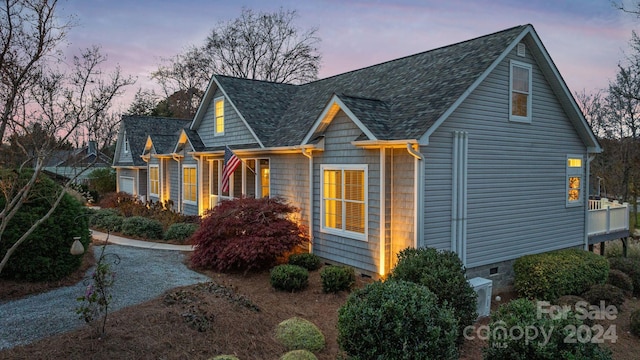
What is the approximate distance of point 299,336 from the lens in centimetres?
625

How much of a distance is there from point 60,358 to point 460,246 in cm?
804

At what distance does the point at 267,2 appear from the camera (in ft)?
108

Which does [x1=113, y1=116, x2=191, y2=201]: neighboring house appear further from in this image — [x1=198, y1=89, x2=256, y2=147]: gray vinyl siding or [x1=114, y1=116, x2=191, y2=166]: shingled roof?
[x1=198, y1=89, x2=256, y2=147]: gray vinyl siding

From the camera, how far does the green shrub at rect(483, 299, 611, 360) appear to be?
4.65 metres

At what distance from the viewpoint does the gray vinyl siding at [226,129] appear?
1508 cm

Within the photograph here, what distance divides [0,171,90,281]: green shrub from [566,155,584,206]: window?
522 inches

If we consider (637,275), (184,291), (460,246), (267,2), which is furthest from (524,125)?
(267,2)

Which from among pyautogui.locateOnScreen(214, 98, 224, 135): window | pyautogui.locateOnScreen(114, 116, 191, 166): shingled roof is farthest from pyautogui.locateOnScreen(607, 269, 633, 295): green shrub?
pyautogui.locateOnScreen(114, 116, 191, 166): shingled roof

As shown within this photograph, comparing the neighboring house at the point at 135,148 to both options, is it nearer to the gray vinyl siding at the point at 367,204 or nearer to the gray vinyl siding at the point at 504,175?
the gray vinyl siding at the point at 367,204

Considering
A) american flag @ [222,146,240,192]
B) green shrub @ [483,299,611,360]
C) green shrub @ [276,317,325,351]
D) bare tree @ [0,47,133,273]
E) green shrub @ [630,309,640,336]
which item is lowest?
green shrub @ [630,309,640,336]

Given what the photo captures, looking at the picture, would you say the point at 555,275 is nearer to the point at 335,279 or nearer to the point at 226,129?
the point at 335,279

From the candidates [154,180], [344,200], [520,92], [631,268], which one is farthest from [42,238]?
[631,268]

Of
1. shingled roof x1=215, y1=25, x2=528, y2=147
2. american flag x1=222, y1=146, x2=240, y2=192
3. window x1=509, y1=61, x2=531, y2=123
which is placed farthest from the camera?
american flag x1=222, y1=146, x2=240, y2=192

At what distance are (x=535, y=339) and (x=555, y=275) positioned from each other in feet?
21.1
